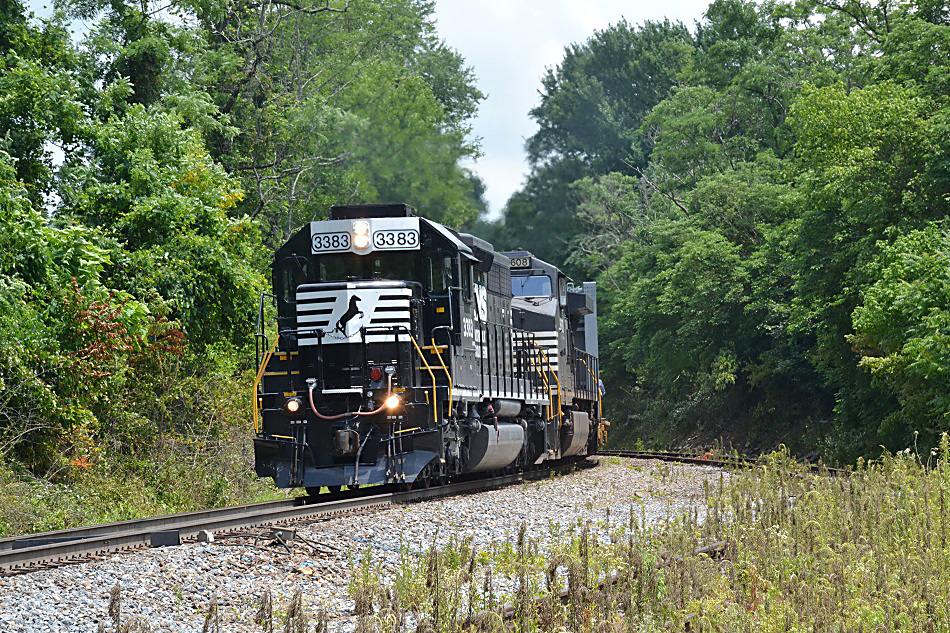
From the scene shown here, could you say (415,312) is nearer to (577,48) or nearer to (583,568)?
(583,568)

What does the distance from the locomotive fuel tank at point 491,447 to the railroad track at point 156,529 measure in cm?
39

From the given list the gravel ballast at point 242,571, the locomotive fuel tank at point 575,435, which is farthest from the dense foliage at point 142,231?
the locomotive fuel tank at point 575,435

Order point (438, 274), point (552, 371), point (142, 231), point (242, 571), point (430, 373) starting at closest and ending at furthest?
point (242, 571), point (430, 373), point (438, 274), point (142, 231), point (552, 371)

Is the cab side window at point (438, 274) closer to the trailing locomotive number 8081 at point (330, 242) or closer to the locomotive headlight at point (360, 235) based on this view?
the locomotive headlight at point (360, 235)

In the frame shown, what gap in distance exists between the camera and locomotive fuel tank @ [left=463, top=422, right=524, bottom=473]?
50.6 ft

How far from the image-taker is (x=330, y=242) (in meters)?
14.4

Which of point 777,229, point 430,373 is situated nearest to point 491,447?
point 430,373

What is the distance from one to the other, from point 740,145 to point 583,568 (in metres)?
36.3

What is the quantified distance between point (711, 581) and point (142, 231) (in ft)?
46.5

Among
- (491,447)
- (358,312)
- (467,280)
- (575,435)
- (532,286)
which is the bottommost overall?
(575,435)

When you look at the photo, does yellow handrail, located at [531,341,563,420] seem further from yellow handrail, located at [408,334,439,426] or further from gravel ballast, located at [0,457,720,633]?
gravel ballast, located at [0,457,720,633]

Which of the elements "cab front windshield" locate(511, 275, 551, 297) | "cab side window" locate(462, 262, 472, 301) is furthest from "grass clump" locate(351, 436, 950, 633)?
"cab front windshield" locate(511, 275, 551, 297)

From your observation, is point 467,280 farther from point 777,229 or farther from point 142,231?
point 777,229

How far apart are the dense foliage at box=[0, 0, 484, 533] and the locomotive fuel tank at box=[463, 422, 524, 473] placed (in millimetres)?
4088
